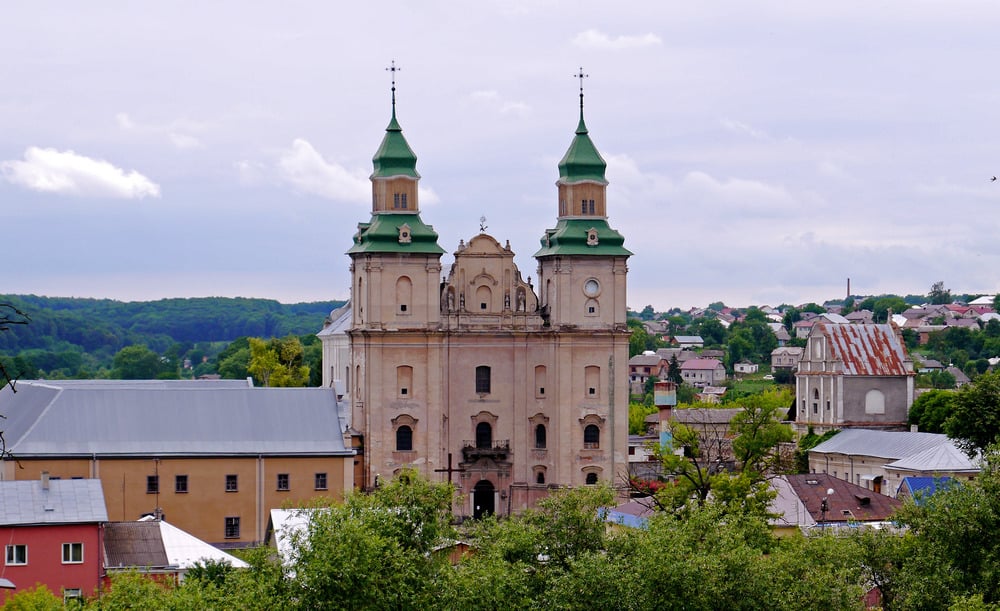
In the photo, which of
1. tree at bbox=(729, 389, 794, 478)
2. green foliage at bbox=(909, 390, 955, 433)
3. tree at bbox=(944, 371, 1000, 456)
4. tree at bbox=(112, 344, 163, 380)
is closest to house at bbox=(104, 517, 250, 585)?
tree at bbox=(729, 389, 794, 478)

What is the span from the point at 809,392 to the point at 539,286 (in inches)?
1173

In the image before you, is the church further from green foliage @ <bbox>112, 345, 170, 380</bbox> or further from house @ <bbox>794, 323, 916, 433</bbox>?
green foliage @ <bbox>112, 345, 170, 380</bbox>

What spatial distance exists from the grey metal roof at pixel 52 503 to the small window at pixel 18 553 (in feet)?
2.28

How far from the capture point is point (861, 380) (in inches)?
3986

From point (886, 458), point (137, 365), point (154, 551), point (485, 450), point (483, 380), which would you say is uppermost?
point (483, 380)

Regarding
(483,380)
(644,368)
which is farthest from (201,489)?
(644,368)

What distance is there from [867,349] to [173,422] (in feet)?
153

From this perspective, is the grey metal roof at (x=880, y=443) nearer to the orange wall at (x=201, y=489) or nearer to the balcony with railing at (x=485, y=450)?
the balcony with railing at (x=485, y=450)

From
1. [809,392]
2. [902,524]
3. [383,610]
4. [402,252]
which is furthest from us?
[809,392]

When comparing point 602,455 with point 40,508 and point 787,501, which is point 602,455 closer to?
point 787,501

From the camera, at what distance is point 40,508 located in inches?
2072

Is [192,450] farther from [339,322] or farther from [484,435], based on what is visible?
[339,322]

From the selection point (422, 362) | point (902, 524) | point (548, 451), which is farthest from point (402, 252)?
point (902, 524)

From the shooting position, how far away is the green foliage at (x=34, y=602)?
138 feet
